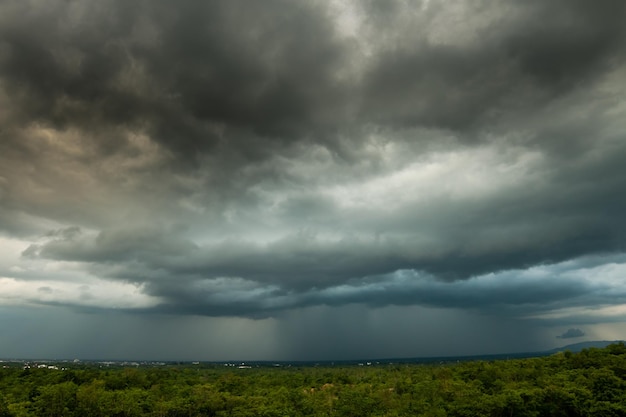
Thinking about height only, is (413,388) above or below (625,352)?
below

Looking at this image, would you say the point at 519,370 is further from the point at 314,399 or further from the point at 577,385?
the point at 314,399

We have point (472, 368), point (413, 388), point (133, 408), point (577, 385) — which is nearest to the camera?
point (577, 385)

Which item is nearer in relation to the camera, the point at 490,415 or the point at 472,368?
the point at 490,415

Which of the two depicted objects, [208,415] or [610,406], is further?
[208,415]

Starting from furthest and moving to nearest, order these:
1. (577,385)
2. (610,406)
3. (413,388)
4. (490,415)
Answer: (413,388)
(577,385)
(490,415)
(610,406)

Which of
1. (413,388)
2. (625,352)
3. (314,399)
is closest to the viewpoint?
(314,399)

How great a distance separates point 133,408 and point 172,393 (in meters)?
22.0

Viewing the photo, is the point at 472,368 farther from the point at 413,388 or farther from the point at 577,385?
the point at 577,385

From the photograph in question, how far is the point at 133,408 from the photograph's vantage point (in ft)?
260

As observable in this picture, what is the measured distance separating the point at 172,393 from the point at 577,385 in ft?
278

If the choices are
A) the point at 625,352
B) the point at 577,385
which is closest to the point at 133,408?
the point at 577,385

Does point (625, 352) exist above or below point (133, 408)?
above

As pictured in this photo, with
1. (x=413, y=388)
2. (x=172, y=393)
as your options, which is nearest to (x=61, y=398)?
(x=172, y=393)

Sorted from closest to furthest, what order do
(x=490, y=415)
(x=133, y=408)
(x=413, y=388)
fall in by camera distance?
(x=490, y=415) → (x=133, y=408) → (x=413, y=388)
